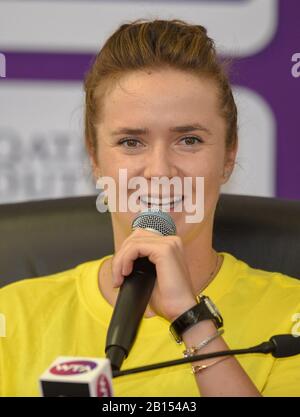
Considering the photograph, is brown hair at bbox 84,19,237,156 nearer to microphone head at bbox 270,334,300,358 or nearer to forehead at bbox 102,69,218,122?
forehead at bbox 102,69,218,122

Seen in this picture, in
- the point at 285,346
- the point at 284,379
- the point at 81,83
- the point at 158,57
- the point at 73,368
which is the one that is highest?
the point at 158,57

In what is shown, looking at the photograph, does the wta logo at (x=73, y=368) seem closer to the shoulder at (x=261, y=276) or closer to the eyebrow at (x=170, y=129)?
the eyebrow at (x=170, y=129)

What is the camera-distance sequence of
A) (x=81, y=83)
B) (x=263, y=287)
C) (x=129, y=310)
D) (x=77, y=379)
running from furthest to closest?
1. (x=81, y=83)
2. (x=263, y=287)
3. (x=129, y=310)
4. (x=77, y=379)

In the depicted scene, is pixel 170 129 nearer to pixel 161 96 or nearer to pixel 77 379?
pixel 161 96

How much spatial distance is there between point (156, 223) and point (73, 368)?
36cm

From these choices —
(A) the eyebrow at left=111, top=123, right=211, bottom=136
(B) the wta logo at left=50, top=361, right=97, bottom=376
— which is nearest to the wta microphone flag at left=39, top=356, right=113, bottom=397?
(B) the wta logo at left=50, top=361, right=97, bottom=376

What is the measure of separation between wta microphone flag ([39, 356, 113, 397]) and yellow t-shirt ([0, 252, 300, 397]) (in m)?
0.48

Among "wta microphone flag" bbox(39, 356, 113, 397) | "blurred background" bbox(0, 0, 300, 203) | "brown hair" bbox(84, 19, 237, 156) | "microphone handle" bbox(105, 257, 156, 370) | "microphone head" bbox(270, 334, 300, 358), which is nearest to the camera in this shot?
"wta microphone flag" bbox(39, 356, 113, 397)

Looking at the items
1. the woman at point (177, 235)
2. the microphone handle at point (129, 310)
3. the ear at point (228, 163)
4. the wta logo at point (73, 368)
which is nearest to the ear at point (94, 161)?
the woman at point (177, 235)

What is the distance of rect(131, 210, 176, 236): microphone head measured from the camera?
1.01m

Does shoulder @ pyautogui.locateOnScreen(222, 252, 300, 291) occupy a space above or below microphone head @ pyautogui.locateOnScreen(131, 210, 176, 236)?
below

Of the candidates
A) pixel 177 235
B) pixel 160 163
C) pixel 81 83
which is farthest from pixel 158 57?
pixel 81 83

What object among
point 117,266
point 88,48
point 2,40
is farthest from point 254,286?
point 2,40

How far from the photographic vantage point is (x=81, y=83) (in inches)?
73.7
